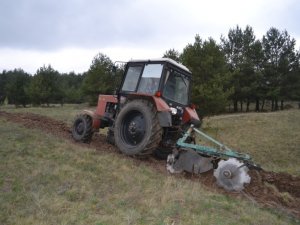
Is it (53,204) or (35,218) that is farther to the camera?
(53,204)

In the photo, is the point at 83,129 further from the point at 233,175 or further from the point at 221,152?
the point at 233,175

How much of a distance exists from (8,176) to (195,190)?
3302mm

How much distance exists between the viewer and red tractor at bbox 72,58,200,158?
8062 mm

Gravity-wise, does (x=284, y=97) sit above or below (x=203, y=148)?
above

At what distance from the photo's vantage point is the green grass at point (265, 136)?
17.2 meters

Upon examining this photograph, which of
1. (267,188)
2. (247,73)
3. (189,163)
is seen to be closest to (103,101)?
(189,163)

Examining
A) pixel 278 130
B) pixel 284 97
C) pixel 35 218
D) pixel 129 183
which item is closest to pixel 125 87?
pixel 129 183

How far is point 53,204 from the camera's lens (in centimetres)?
528

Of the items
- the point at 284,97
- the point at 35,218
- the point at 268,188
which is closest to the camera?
the point at 35,218

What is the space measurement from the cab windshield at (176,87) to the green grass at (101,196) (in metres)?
1.99

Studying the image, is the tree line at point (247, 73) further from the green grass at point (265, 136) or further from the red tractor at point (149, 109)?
the red tractor at point (149, 109)

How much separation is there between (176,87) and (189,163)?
2.33m

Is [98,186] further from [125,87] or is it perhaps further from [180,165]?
[125,87]

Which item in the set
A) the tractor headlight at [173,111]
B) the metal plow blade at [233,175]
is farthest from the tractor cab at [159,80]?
the metal plow blade at [233,175]
